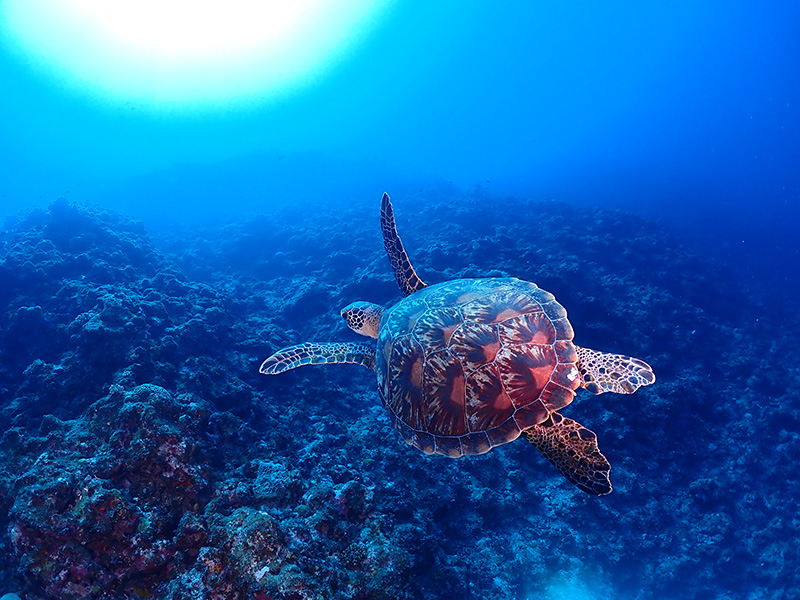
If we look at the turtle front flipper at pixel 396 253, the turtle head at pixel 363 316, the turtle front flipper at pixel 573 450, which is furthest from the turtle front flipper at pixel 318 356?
the turtle front flipper at pixel 573 450

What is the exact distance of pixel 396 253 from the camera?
5059 millimetres

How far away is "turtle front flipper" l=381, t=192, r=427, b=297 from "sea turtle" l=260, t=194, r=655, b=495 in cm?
139

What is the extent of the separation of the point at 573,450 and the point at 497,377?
103 centimetres

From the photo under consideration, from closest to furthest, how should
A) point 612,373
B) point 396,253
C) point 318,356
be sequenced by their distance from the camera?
point 612,373, point 318,356, point 396,253

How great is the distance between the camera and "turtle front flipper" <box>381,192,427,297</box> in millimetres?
4973

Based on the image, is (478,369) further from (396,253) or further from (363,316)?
(396,253)

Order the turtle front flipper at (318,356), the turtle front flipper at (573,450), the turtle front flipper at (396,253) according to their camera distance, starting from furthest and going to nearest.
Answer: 1. the turtle front flipper at (396,253)
2. the turtle front flipper at (318,356)
3. the turtle front flipper at (573,450)

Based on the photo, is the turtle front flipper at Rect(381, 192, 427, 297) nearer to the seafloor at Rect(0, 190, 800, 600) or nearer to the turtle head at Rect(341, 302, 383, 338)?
the turtle head at Rect(341, 302, 383, 338)

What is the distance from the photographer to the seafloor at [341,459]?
258 centimetres

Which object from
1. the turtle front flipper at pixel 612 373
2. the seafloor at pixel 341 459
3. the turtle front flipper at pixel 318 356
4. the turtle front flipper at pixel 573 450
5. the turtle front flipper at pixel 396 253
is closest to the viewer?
the seafloor at pixel 341 459

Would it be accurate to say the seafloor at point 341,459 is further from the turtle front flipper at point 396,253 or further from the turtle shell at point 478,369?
the turtle front flipper at point 396,253

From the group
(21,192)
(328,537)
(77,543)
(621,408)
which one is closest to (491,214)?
(621,408)

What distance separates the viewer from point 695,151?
47406 millimetres

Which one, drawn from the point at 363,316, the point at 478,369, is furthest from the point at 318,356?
the point at 478,369
